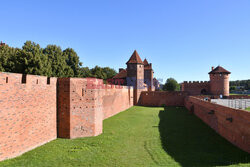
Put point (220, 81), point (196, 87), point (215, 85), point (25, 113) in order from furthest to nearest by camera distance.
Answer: point (196, 87) → point (215, 85) → point (220, 81) → point (25, 113)

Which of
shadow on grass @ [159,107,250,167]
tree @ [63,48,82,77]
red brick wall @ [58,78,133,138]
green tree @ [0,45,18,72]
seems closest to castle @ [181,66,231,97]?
tree @ [63,48,82,77]

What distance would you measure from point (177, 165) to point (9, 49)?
2216 centimetres

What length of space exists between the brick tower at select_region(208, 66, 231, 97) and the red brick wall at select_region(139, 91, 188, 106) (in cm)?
671

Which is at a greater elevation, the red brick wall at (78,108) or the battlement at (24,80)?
the battlement at (24,80)

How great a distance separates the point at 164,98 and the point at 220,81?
11139mm

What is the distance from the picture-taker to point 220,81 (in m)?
30.8

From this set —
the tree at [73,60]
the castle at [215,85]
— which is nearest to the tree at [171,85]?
the castle at [215,85]

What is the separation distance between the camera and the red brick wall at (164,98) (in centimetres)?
2925

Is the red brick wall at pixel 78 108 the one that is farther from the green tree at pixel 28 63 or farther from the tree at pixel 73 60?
the tree at pixel 73 60

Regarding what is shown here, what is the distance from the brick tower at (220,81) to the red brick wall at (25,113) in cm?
3026

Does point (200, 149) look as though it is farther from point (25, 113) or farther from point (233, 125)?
point (25, 113)

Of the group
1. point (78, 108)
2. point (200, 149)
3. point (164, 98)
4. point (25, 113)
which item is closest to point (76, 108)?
point (78, 108)

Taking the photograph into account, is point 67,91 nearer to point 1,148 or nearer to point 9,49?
point 1,148

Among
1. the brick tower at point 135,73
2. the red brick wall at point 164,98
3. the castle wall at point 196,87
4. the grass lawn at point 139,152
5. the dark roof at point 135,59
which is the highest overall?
the dark roof at point 135,59
